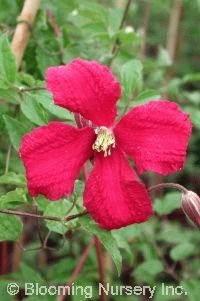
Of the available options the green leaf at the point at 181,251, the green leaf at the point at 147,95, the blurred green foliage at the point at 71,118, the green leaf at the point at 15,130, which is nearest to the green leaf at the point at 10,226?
the blurred green foliage at the point at 71,118

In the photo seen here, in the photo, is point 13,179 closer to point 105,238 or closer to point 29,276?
point 105,238

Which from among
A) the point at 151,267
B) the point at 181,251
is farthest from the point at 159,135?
the point at 181,251

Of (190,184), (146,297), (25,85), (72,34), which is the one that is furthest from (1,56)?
(190,184)

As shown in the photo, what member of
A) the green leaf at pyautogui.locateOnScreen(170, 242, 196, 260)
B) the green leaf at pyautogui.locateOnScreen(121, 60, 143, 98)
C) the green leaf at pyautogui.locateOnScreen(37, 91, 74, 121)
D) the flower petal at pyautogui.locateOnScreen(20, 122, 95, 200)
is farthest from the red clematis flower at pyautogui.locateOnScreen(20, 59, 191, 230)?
the green leaf at pyautogui.locateOnScreen(170, 242, 196, 260)

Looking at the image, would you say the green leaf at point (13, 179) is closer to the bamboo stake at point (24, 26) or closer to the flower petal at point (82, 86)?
the flower petal at point (82, 86)

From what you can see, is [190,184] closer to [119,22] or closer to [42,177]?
[119,22]
